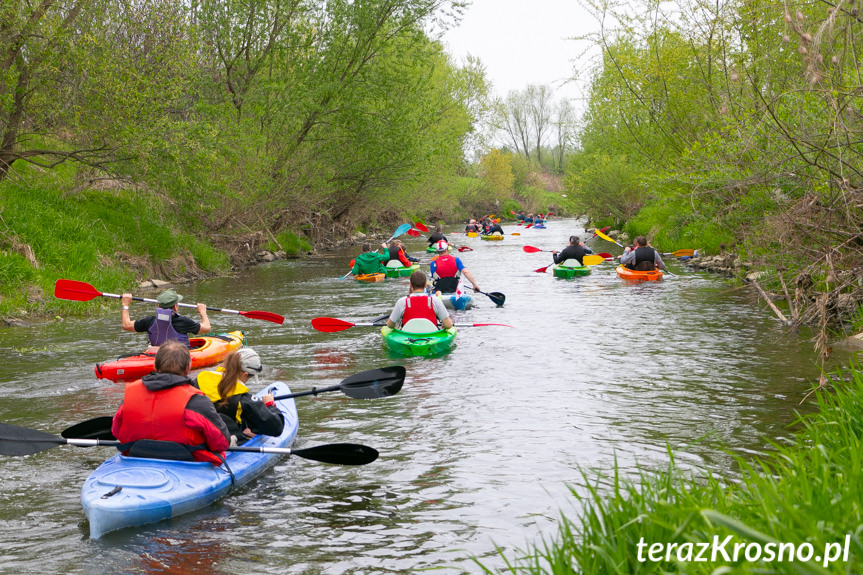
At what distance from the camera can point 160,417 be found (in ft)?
17.4

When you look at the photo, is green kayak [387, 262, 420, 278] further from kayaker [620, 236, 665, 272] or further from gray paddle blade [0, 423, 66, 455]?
gray paddle blade [0, 423, 66, 455]

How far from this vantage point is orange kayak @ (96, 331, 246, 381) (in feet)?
27.5

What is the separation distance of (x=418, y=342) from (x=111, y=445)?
16.3 feet

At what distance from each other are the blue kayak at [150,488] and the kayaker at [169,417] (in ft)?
0.25

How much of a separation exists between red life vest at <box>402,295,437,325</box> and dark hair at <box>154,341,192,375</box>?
17.0ft

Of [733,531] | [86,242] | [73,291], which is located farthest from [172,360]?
[86,242]

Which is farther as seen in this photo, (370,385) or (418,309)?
(418,309)

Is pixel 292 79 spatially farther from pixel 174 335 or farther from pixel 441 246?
pixel 174 335

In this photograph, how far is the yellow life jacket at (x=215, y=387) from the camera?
604 centimetres

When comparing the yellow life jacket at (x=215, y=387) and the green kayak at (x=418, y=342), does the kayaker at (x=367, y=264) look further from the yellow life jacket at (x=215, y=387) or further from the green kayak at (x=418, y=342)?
the yellow life jacket at (x=215, y=387)

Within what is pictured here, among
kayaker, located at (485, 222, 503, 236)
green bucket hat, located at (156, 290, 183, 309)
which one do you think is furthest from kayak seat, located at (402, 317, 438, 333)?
kayaker, located at (485, 222, 503, 236)

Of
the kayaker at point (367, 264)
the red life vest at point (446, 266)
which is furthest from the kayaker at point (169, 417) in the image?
the kayaker at point (367, 264)

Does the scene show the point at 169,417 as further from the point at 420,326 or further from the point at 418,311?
the point at 418,311

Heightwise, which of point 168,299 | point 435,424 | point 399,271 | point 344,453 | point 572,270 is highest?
point 168,299
